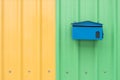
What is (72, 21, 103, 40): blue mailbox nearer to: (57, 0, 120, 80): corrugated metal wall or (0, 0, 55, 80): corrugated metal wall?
(57, 0, 120, 80): corrugated metal wall

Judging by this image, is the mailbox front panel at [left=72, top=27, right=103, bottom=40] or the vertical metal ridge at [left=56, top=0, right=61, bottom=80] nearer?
the mailbox front panel at [left=72, top=27, right=103, bottom=40]

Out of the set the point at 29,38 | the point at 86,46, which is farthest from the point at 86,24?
the point at 29,38

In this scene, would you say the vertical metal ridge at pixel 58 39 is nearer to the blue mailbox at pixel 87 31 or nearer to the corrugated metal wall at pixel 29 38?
the corrugated metal wall at pixel 29 38

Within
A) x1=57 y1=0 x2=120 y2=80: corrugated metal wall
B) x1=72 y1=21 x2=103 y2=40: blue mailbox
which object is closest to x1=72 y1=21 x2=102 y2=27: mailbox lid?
x1=72 y1=21 x2=103 y2=40: blue mailbox

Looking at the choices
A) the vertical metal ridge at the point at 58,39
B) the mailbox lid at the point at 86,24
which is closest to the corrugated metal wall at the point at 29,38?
the vertical metal ridge at the point at 58,39

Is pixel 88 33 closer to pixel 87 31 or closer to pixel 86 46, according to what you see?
pixel 87 31

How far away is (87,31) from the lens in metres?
1.99

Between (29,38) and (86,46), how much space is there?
1.97ft

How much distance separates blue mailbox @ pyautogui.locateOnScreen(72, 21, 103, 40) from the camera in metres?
1.99

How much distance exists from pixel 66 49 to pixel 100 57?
0.37m

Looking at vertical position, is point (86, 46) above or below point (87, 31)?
below

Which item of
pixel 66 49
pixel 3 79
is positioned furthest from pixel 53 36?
pixel 3 79

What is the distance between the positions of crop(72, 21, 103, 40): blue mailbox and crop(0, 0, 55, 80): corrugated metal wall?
270mm

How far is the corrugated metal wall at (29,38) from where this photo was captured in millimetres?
2141
